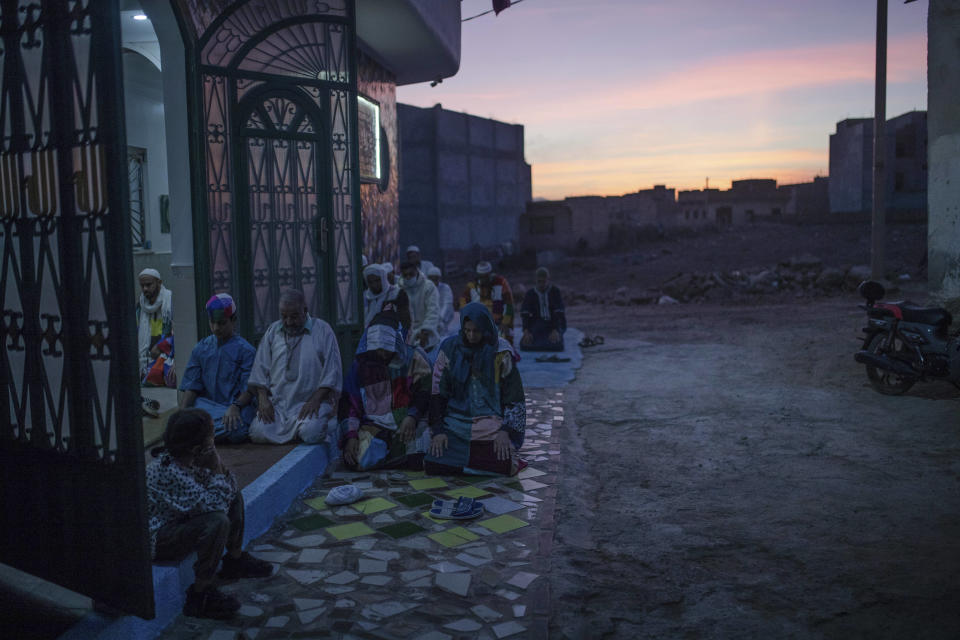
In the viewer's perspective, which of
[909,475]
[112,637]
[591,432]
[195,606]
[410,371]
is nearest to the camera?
[112,637]

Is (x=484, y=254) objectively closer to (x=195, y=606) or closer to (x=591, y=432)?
(x=591, y=432)

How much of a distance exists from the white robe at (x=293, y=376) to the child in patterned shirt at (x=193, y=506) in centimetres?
184

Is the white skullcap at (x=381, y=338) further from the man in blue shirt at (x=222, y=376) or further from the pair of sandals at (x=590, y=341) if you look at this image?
the pair of sandals at (x=590, y=341)

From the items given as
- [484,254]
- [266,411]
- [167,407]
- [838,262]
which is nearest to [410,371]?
[266,411]

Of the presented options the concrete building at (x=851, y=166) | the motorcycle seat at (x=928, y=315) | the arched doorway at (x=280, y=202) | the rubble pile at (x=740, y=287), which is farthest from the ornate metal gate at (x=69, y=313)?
the concrete building at (x=851, y=166)

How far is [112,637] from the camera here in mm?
2771

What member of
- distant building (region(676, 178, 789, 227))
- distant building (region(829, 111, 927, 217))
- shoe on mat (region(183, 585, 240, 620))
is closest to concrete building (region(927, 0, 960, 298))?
shoe on mat (region(183, 585, 240, 620))

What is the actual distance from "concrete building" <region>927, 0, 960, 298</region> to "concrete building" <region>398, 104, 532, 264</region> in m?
20.9

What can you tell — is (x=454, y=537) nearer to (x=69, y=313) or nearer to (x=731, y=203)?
(x=69, y=313)

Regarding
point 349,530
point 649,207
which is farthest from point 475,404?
point 649,207

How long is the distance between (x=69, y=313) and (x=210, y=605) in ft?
4.23

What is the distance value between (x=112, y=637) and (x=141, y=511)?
0.47 m

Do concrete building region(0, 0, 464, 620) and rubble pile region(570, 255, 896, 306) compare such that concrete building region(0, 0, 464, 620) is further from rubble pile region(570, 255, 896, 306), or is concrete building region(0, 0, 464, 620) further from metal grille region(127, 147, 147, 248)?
rubble pile region(570, 255, 896, 306)

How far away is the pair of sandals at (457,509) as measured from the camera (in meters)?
4.14
